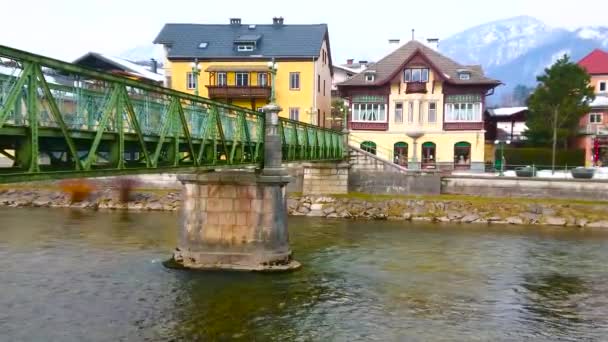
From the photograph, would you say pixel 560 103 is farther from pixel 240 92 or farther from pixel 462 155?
pixel 240 92

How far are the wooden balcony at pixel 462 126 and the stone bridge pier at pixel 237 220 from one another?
3834cm

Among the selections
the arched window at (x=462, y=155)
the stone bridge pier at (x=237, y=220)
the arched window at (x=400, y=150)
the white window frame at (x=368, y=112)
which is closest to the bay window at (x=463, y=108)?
the arched window at (x=462, y=155)

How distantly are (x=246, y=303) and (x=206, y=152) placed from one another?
6123 millimetres

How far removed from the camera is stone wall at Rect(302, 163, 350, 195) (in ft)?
165

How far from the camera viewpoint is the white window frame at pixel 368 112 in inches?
2490

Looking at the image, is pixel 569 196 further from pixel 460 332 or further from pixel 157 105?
pixel 157 105

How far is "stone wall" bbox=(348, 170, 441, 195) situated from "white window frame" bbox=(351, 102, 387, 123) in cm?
1396

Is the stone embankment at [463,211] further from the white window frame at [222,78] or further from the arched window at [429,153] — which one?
the white window frame at [222,78]

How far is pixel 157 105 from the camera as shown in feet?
62.4

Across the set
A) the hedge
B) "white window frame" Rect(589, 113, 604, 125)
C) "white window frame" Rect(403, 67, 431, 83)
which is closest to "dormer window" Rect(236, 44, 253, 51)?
"white window frame" Rect(403, 67, 431, 83)

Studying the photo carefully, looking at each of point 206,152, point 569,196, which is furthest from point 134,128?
point 569,196

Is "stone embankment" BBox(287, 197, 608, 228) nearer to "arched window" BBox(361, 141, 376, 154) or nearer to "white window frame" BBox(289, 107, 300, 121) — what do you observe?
"arched window" BBox(361, 141, 376, 154)

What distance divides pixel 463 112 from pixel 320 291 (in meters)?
42.4

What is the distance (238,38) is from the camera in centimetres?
6538
